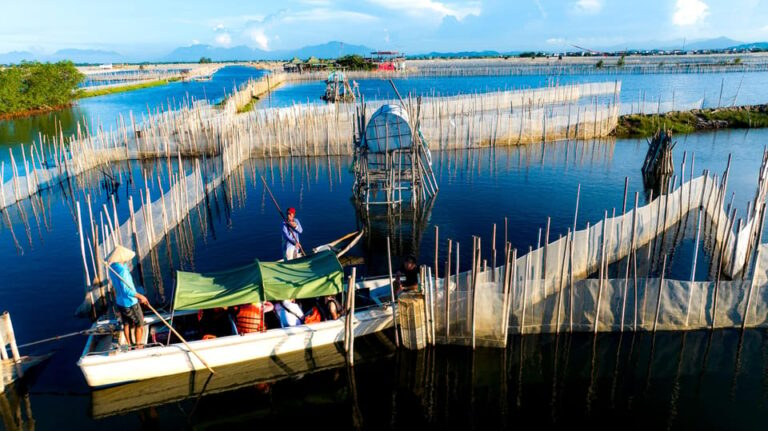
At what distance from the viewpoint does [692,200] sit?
1845 centimetres

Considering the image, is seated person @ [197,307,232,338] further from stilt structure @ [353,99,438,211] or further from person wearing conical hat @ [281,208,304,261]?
stilt structure @ [353,99,438,211]

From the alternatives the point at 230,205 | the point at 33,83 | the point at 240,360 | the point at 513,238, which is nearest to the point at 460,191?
the point at 513,238

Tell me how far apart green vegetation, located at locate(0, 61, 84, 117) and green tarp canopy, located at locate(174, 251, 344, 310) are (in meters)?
54.3

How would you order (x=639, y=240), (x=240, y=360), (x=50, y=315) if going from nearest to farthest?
(x=240, y=360) < (x=50, y=315) < (x=639, y=240)

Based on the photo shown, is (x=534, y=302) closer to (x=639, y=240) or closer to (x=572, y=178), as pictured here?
(x=639, y=240)

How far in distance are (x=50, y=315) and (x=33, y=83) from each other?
182ft

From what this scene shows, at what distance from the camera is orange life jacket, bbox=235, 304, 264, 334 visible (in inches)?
454

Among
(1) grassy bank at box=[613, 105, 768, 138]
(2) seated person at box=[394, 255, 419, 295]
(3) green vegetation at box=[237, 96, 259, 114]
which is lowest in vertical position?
(2) seated person at box=[394, 255, 419, 295]

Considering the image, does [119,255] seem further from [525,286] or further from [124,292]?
[525,286]

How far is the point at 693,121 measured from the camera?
39000 millimetres

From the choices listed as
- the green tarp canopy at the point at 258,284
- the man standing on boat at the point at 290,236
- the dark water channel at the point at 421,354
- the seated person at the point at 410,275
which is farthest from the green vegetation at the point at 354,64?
the seated person at the point at 410,275

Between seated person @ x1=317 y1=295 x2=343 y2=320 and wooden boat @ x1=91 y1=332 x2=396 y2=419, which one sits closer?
wooden boat @ x1=91 y1=332 x2=396 y2=419

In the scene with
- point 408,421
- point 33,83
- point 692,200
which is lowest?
point 408,421

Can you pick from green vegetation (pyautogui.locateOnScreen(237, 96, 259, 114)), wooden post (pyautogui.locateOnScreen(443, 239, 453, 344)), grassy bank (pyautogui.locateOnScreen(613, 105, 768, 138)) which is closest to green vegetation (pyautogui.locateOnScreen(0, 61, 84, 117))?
green vegetation (pyautogui.locateOnScreen(237, 96, 259, 114))
